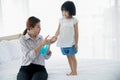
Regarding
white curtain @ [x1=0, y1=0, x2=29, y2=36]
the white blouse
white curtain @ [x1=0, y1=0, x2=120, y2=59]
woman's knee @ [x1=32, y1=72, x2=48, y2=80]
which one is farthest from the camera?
white curtain @ [x1=0, y1=0, x2=29, y2=36]

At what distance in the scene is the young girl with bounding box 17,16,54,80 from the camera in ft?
6.89

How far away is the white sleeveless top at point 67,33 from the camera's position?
2.24m

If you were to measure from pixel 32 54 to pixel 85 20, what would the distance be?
6.33ft

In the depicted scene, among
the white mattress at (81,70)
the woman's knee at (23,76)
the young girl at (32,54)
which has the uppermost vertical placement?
the young girl at (32,54)

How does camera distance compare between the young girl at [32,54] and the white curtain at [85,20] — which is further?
the white curtain at [85,20]

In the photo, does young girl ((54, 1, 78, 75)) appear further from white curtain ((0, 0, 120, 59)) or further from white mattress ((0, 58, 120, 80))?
white curtain ((0, 0, 120, 59))

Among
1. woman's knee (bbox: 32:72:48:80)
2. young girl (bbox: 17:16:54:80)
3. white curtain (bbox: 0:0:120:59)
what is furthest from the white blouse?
white curtain (bbox: 0:0:120:59)

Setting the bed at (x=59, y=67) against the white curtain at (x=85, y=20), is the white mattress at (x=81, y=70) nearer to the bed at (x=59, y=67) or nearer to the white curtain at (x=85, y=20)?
the bed at (x=59, y=67)

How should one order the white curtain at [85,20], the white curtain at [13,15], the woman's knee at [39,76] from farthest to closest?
the white curtain at [13,15] → the white curtain at [85,20] → the woman's knee at [39,76]

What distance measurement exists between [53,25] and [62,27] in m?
1.82

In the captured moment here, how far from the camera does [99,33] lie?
3.82m

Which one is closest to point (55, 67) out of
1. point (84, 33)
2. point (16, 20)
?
point (84, 33)

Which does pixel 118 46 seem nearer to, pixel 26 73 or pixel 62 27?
pixel 62 27

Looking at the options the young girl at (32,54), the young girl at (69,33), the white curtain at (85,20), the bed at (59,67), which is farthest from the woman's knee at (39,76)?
the white curtain at (85,20)
